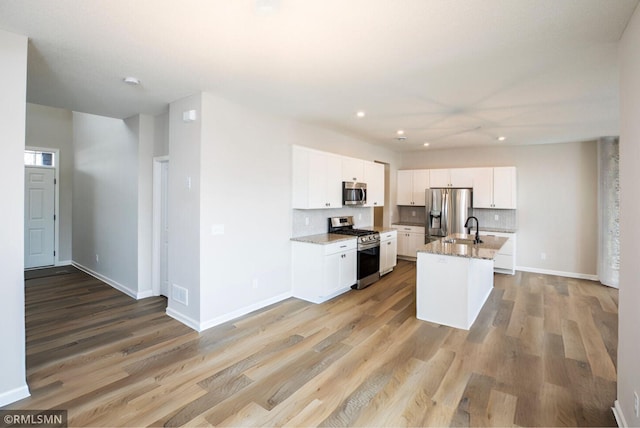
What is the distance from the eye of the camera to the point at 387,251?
5.88m

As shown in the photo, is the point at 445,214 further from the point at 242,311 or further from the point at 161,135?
the point at 161,135

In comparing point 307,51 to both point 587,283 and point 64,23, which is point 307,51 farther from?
point 587,283

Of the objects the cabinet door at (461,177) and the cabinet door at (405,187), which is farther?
the cabinet door at (405,187)

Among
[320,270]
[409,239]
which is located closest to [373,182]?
[409,239]

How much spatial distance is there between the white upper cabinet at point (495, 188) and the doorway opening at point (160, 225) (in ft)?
18.9

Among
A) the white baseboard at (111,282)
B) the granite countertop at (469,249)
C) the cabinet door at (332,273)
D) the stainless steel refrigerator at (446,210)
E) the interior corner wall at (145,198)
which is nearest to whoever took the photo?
the granite countertop at (469,249)

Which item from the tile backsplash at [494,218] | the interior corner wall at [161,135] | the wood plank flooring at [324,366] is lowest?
the wood plank flooring at [324,366]

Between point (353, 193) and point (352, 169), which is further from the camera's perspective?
point (352, 169)

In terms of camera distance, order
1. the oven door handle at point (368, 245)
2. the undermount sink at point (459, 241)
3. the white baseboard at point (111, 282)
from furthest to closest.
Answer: the oven door handle at point (368, 245)
the white baseboard at point (111, 282)
the undermount sink at point (459, 241)

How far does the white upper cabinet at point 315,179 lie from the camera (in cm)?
455

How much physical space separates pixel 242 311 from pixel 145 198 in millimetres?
2215

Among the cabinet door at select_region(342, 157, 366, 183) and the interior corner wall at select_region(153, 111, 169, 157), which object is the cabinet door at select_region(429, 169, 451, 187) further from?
the interior corner wall at select_region(153, 111, 169, 157)

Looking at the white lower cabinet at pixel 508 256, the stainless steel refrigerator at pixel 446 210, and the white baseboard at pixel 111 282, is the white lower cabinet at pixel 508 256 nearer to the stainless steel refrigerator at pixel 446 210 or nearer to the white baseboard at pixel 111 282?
the stainless steel refrigerator at pixel 446 210


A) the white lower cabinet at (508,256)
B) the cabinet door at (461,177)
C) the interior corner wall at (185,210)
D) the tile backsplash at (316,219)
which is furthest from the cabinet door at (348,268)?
the cabinet door at (461,177)
